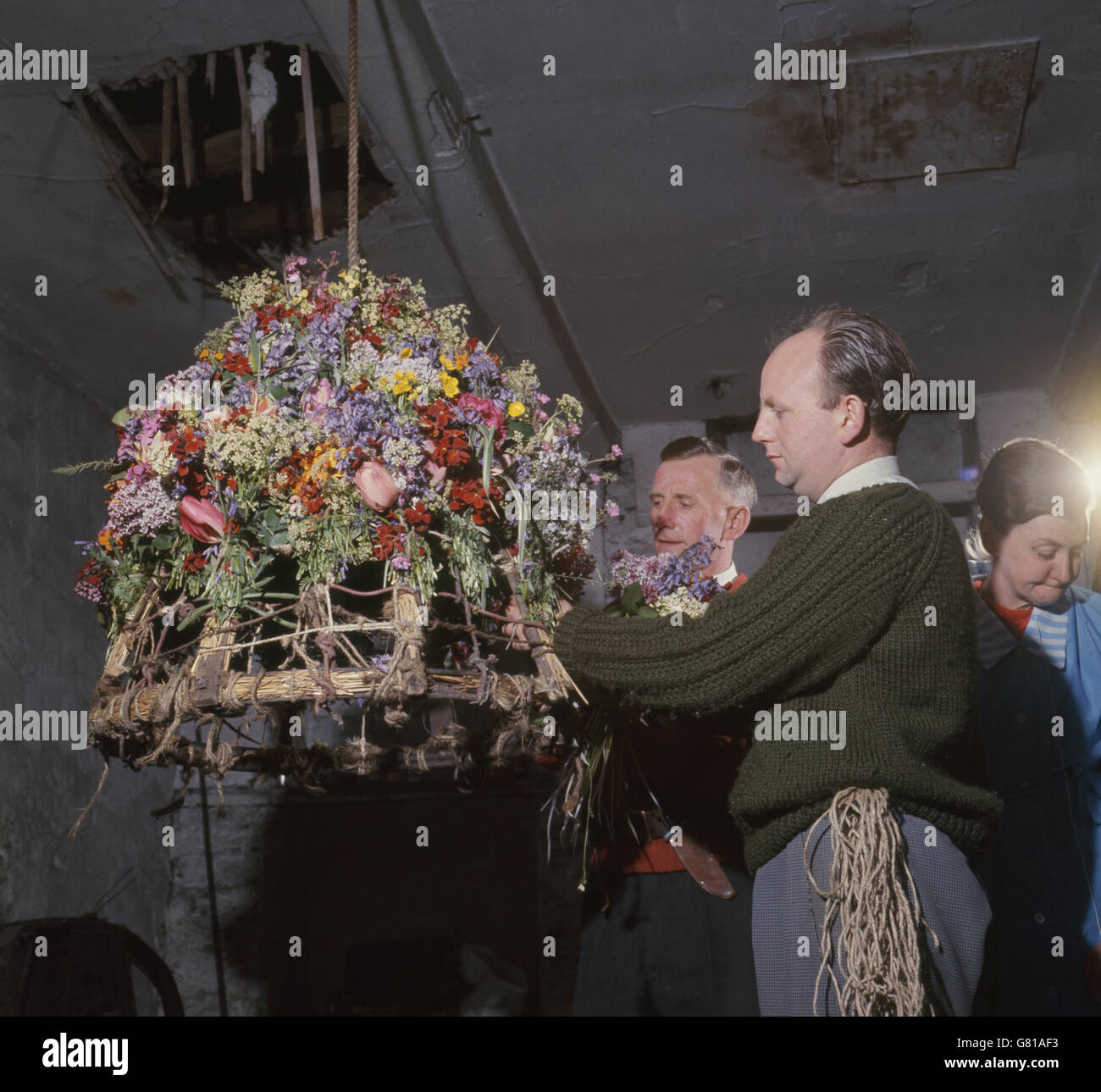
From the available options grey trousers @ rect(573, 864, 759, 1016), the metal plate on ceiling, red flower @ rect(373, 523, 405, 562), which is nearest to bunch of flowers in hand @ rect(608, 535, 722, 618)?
red flower @ rect(373, 523, 405, 562)

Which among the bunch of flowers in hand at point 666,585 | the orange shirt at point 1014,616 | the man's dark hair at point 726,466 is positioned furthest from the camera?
the man's dark hair at point 726,466

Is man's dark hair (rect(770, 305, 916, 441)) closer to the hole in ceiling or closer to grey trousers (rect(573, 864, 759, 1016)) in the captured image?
grey trousers (rect(573, 864, 759, 1016))

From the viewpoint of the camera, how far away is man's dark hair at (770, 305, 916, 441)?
1.74m

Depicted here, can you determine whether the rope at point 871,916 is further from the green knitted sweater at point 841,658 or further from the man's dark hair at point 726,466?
the man's dark hair at point 726,466

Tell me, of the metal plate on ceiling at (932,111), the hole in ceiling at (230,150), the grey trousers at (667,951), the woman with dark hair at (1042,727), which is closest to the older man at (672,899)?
the grey trousers at (667,951)

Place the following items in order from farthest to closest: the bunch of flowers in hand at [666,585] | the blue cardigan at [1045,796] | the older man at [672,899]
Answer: the blue cardigan at [1045,796] → the older man at [672,899] → the bunch of flowers in hand at [666,585]

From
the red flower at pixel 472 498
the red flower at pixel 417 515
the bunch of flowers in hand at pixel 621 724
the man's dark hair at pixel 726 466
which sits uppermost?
the man's dark hair at pixel 726 466

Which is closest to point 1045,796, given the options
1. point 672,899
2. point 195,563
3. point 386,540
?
point 672,899

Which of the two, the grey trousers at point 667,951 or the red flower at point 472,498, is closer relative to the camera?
the red flower at point 472,498

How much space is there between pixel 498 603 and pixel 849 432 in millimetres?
719

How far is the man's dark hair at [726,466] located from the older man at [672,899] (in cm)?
97

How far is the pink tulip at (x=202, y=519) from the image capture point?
1.80 meters
